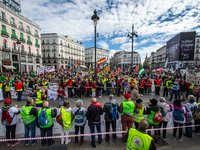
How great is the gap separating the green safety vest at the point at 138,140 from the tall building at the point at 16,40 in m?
22.6

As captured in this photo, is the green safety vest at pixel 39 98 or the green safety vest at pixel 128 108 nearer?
the green safety vest at pixel 128 108

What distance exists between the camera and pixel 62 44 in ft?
150

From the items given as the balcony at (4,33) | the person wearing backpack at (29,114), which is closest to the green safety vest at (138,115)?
the person wearing backpack at (29,114)

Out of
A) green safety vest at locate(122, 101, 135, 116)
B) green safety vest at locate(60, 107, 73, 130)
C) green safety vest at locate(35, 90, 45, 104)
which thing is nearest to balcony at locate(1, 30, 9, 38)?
green safety vest at locate(35, 90, 45, 104)

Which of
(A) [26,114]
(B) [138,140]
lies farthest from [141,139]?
(A) [26,114]

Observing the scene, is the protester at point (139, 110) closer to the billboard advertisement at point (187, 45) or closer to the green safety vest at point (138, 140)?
the green safety vest at point (138, 140)

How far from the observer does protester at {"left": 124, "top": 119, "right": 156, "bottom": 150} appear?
180 cm

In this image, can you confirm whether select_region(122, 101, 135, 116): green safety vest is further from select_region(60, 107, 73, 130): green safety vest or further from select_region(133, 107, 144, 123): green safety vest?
select_region(60, 107, 73, 130): green safety vest

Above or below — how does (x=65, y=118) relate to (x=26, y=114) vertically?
below

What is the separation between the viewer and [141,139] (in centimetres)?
186

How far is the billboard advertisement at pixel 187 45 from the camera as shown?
30.5m

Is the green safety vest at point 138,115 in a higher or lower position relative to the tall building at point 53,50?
lower

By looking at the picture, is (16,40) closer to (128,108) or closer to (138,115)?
(128,108)

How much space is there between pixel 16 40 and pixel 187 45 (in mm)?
47777
